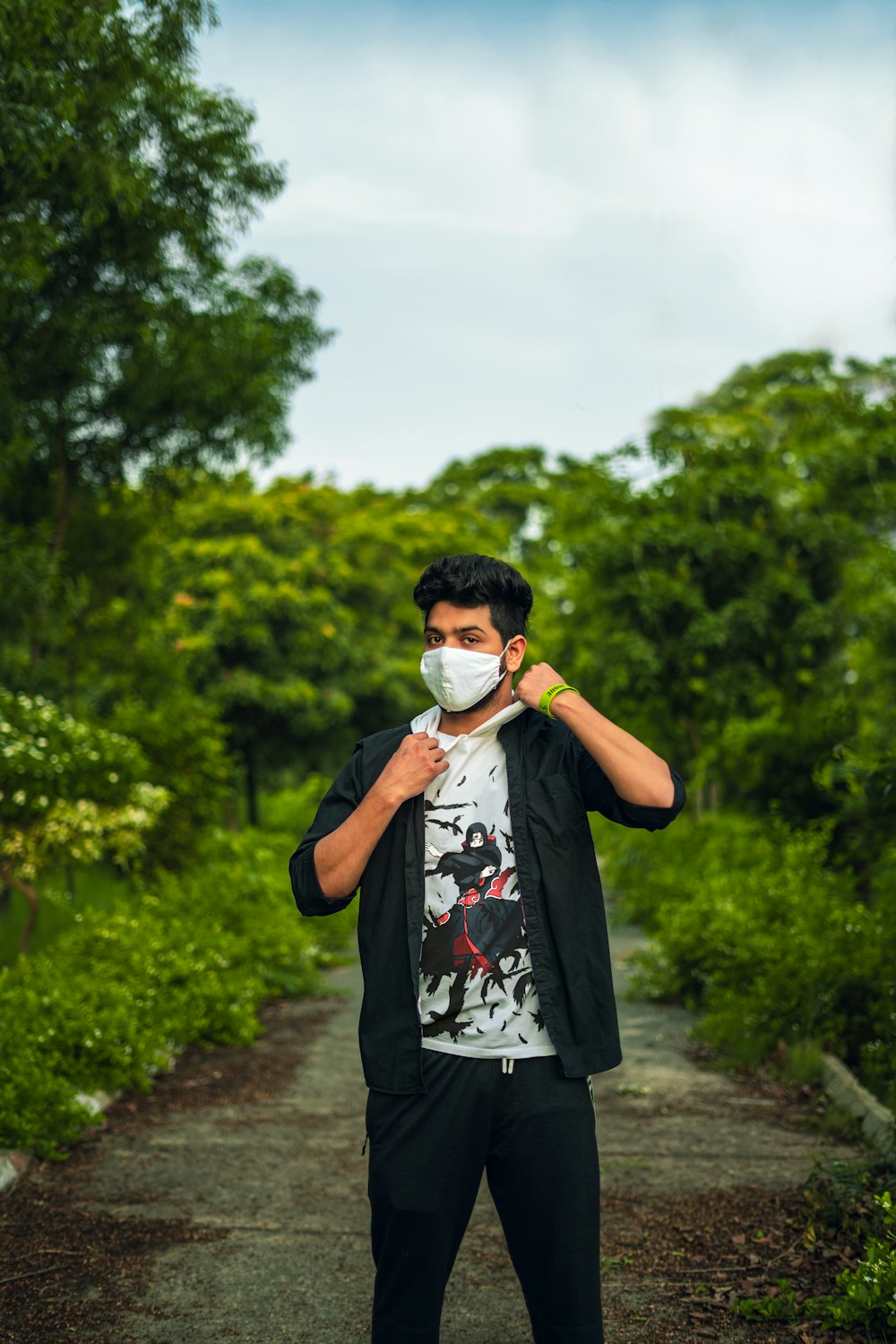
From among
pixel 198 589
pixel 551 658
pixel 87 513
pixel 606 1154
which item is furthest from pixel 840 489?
pixel 198 589

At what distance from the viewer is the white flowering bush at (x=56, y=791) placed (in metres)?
8.61

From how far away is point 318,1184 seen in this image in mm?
5543

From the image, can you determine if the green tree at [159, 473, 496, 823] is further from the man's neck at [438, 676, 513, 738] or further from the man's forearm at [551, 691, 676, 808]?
the man's forearm at [551, 691, 676, 808]

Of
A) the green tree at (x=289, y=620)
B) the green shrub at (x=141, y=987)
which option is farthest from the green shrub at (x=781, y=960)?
the green tree at (x=289, y=620)

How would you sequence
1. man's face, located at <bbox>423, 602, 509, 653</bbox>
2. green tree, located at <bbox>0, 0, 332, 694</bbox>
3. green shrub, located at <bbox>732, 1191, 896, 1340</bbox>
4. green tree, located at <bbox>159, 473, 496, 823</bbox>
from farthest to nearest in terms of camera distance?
green tree, located at <bbox>159, 473, 496, 823</bbox>
green tree, located at <bbox>0, 0, 332, 694</bbox>
green shrub, located at <bbox>732, 1191, 896, 1340</bbox>
man's face, located at <bbox>423, 602, 509, 653</bbox>

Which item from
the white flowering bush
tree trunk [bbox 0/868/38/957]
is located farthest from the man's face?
tree trunk [bbox 0/868/38/957]

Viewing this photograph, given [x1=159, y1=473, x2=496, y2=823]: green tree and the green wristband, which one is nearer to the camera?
the green wristband

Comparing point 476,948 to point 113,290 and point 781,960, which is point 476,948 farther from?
point 113,290

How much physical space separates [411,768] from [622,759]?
45 centimetres

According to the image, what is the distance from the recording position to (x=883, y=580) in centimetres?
1545

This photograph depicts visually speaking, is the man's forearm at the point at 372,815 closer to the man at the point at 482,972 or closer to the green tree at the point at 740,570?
the man at the point at 482,972

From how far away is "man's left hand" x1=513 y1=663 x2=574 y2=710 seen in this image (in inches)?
112

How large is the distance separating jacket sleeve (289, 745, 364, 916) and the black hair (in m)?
0.41

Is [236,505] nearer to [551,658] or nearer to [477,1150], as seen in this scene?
[551,658]
